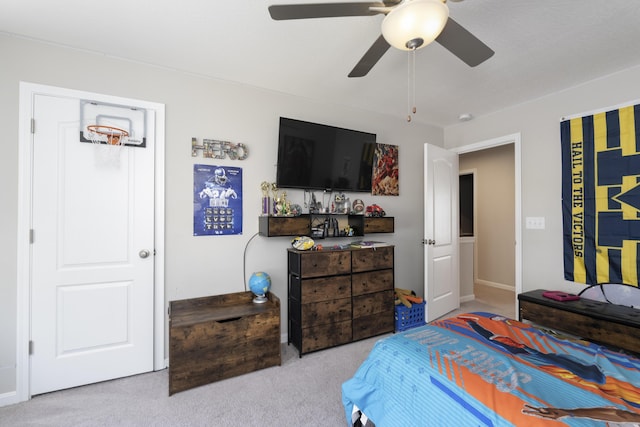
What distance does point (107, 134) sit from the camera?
2229mm

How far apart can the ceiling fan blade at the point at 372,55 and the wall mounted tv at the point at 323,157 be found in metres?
1.05

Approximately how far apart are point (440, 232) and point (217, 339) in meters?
2.74

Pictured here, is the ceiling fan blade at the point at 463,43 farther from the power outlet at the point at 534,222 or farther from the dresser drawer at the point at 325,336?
the dresser drawer at the point at 325,336

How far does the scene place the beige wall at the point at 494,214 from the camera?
484 cm

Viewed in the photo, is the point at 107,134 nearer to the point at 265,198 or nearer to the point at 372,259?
the point at 265,198

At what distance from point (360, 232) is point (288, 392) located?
164 centimetres

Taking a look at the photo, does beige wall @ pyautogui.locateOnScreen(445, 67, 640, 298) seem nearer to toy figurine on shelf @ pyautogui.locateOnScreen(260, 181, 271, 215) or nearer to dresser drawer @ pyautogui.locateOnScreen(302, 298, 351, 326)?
dresser drawer @ pyautogui.locateOnScreen(302, 298, 351, 326)

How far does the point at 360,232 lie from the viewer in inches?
121

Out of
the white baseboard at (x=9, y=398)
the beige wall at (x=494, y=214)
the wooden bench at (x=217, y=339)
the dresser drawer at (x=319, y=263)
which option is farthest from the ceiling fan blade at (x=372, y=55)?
the beige wall at (x=494, y=214)

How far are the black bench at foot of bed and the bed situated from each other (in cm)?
90

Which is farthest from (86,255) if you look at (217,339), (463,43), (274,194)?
(463,43)

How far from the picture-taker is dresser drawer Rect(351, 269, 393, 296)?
9.30 feet

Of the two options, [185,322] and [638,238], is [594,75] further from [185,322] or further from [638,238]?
[185,322]

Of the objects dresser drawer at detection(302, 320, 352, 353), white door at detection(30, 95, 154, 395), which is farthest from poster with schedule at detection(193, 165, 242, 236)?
dresser drawer at detection(302, 320, 352, 353)
